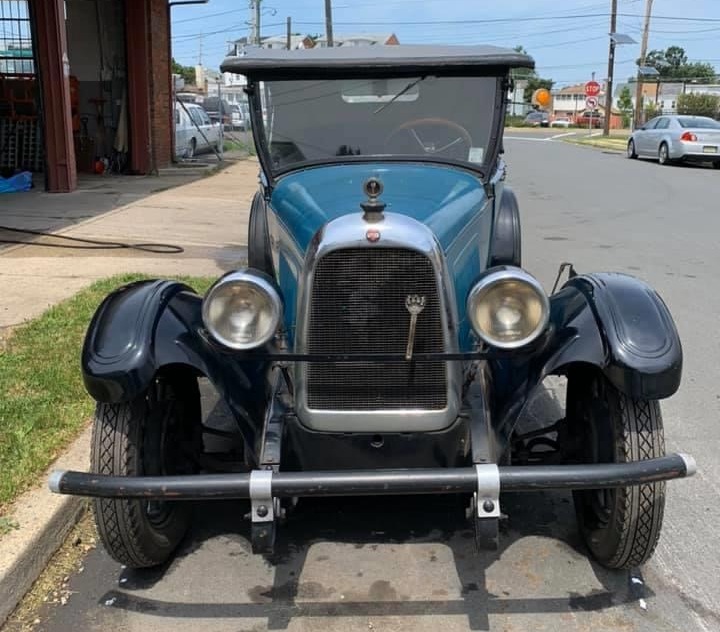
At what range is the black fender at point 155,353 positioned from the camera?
3.03 metres

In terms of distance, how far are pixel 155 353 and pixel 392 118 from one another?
1751 millimetres

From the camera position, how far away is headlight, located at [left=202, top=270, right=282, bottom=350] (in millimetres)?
2953

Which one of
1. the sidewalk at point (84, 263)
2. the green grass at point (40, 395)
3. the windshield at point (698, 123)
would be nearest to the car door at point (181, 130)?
the sidewalk at point (84, 263)

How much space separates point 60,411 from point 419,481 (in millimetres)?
2495

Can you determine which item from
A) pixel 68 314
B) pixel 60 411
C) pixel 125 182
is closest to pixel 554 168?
pixel 125 182

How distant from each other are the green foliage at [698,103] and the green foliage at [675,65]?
143 ft

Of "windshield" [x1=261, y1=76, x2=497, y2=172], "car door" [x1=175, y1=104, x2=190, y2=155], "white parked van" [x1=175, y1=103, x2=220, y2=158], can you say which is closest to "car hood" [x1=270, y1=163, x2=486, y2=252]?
"windshield" [x1=261, y1=76, x2=497, y2=172]

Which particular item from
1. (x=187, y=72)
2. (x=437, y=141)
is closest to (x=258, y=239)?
(x=437, y=141)

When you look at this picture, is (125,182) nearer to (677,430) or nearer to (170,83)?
(170,83)

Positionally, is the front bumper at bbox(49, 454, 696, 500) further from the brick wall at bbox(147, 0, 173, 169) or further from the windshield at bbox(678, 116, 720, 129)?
the windshield at bbox(678, 116, 720, 129)

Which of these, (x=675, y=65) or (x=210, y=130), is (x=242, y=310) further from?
(x=675, y=65)

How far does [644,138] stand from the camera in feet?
80.0

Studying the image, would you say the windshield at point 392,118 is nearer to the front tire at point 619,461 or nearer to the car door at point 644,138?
the front tire at point 619,461

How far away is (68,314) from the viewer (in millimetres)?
6254
